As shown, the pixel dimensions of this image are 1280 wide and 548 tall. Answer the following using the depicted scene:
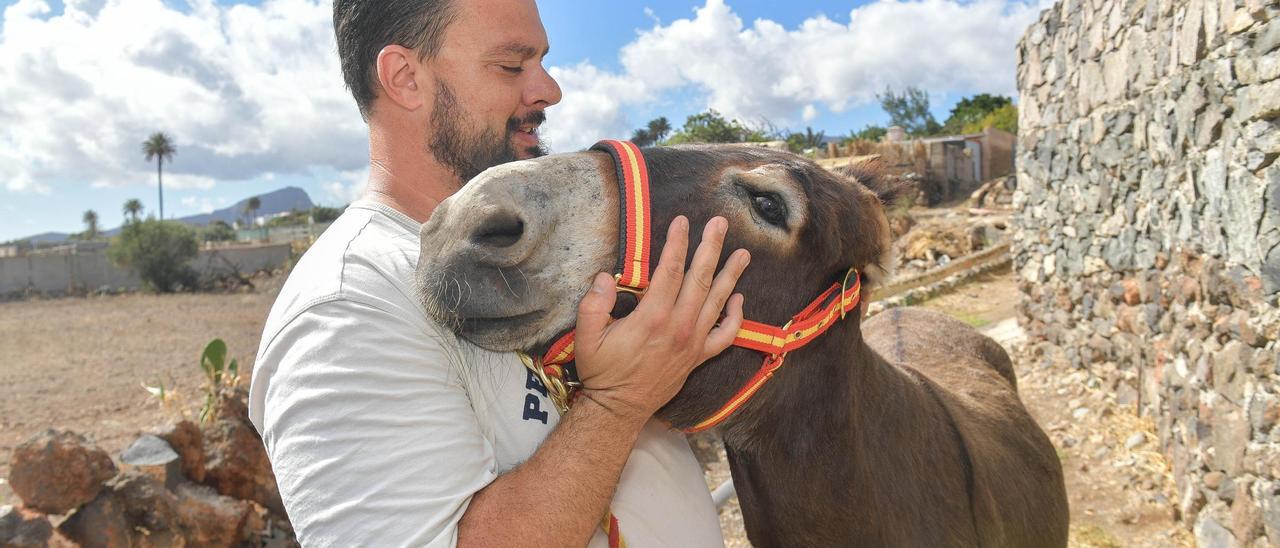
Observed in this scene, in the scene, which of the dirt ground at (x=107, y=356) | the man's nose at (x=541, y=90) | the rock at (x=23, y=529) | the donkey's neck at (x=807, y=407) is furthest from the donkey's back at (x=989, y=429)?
the dirt ground at (x=107, y=356)

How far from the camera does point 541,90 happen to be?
7.08ft

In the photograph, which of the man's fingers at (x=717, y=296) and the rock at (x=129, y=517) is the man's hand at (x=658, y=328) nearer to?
the man's fingers at (x=717, y=296)

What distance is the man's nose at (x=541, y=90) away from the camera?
7.06 feet

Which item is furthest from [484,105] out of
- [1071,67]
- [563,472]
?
[1071,67]

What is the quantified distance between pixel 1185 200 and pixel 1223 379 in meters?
1.18

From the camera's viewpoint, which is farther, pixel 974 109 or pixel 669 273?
pixel 974 109

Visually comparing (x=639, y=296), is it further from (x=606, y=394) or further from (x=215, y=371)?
(x=215, y=371)

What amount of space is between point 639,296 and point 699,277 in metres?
0.13

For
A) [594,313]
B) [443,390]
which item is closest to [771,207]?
[594,313]

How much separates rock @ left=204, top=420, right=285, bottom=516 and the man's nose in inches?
142

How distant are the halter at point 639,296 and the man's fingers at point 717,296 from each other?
139mm

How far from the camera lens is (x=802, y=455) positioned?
1.90 meters

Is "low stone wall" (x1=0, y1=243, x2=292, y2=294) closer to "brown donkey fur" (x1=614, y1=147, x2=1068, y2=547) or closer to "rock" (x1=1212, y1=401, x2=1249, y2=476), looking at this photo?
"rock" (x1=1212, y1=401, x2=1249, y2=476)

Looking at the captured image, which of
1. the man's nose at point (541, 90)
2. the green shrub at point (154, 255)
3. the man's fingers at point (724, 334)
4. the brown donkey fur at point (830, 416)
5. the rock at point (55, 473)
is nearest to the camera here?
the man's fingers at point (724, 334)
